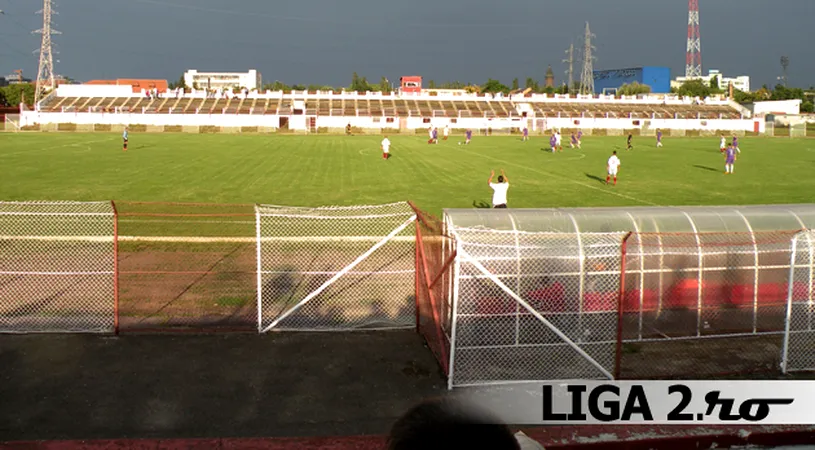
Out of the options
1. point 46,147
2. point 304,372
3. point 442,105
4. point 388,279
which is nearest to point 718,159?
point 388,279

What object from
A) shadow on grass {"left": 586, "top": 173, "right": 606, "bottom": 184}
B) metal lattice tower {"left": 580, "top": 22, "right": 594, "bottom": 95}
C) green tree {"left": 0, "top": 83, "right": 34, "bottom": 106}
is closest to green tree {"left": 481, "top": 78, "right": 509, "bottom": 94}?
metal lattice tower {"left": 580, "top": 22, "right": 594, "bottom": 95}

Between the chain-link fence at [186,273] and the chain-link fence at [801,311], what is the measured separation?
8151 millimetres

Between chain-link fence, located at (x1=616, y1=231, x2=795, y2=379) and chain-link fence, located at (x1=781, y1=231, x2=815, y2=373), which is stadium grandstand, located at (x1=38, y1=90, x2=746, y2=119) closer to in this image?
chain-link fence, located at (x1=616, y1=231, x2=795, y2=379)

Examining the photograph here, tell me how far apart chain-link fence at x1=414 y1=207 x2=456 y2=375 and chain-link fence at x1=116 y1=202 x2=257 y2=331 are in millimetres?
2879

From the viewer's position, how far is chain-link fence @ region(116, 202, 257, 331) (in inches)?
462

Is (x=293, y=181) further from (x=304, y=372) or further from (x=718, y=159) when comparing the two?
(x=718, y=159)

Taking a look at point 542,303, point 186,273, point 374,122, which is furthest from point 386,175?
point 374,122

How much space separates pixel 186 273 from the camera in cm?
1370

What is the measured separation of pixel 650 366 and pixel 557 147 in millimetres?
43960

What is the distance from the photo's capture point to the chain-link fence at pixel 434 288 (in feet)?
32.7

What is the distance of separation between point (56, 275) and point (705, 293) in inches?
480

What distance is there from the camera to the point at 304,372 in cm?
956

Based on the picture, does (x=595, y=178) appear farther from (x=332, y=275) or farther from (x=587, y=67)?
(x=587, y=67)

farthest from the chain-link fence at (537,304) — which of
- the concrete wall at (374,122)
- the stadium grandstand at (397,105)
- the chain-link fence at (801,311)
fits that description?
the stadium grandstand at (397,105)
